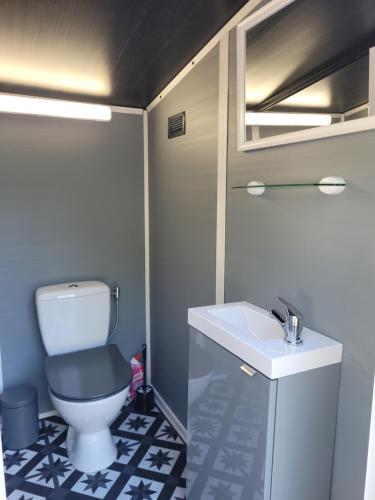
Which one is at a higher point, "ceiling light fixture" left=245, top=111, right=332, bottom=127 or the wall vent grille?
the wall vent grille

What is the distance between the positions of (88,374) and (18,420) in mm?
571

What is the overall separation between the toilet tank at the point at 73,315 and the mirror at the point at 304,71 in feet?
4.38

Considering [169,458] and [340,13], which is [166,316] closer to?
[169,458]

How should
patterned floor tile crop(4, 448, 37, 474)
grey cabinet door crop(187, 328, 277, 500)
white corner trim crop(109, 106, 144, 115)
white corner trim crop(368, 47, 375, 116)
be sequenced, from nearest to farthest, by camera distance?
white corner trim crop(368, 47, 375, 116)
grey cabinet door crop(187, 328, 277, 500)
patterned floor tile crop(4, 448, 37, 474)
white corner trim crop(109, 106, 144, 115)

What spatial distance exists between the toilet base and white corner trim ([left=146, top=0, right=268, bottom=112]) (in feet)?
6.37

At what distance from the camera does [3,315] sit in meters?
2.24

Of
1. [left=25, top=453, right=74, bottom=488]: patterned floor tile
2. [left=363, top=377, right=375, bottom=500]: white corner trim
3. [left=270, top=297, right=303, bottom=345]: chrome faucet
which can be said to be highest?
[left=270, top=297, right=303, bottom=345]: chrome faucet

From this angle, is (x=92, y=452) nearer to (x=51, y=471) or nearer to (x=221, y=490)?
(x=51, y=471)

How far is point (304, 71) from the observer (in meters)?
1.19

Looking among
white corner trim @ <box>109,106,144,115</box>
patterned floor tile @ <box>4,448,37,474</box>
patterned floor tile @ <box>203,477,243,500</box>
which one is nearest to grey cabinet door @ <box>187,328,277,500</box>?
patterned floor tile @ <box>203,477,243,500</box>

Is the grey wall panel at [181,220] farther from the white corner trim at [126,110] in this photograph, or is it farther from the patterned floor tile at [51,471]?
the patterned floor tile at [51,471]

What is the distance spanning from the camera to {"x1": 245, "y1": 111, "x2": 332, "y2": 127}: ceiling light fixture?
3.58 feet

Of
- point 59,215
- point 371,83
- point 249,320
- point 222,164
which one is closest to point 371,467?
point 249,320

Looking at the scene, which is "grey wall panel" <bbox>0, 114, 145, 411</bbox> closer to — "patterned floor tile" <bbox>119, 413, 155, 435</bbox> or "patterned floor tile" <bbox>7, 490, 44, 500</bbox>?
"patterned floor tile" <bbox>119, 413, 155, 435</bbox>
